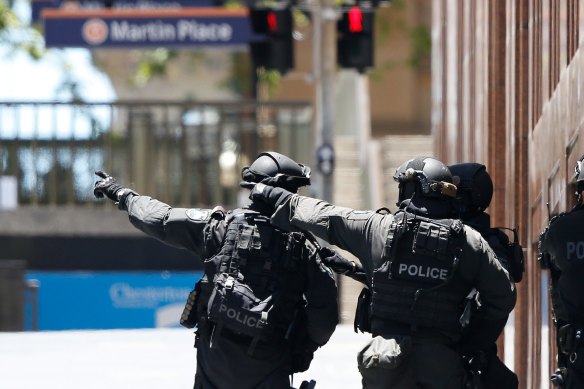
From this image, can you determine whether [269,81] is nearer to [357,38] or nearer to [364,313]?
[357,38]

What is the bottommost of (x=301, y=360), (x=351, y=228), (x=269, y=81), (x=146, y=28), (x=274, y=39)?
(x=301, y=360)

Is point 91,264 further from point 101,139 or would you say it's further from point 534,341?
point 534,341

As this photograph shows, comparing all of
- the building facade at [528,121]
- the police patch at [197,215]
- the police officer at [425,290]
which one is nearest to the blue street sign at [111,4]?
the building facade at [528,121]

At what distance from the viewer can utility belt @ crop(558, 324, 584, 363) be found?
23.2ft

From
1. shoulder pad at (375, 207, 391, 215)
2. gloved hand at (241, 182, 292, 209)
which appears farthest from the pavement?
shoulder pad at (375, 207, 391, 215)

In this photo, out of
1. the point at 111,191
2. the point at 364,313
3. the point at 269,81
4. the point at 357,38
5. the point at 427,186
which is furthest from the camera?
the point at 269,81

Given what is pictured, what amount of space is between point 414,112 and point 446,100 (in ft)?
43.2

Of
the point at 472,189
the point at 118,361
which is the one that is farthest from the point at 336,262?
the point at 118,361

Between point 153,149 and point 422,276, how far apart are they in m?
17.6

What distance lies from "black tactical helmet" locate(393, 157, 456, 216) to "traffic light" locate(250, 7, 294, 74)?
10779 mm

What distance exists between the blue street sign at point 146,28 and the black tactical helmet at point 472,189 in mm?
13792

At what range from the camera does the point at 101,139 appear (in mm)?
24516

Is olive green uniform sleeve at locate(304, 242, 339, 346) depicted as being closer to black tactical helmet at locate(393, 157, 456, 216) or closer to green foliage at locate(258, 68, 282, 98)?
black tactical helmet at locate(393, 157, 456, 216)

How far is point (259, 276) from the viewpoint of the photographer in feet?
27.5
